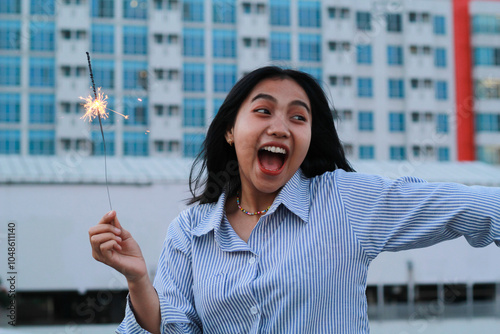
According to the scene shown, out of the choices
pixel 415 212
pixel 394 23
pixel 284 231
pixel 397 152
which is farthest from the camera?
pixel 394 23

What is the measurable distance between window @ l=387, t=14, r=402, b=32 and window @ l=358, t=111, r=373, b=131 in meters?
4.59

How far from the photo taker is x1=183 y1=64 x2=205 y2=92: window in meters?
30.6

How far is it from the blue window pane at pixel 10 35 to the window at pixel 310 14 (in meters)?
13.4

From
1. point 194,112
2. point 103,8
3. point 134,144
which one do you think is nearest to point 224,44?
point 194,112

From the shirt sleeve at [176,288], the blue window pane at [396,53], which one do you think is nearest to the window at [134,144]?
the blue window pane at [396,53]

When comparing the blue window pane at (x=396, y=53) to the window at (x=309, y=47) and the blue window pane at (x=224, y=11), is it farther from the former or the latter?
the blue window pane at (x=224, y=11)

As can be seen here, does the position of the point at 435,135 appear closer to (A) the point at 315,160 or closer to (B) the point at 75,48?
(B) the point at 75,48

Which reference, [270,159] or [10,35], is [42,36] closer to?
[10,35]

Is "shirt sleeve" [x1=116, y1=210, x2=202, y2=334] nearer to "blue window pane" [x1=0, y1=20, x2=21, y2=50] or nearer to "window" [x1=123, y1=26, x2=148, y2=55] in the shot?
"window" [x1=123, y1=26, x2=148, y2=55]

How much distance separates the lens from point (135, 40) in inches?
1190

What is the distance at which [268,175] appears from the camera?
1519 millimetres

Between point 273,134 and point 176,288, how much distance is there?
44 cm

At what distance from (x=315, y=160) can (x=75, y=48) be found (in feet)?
96.5

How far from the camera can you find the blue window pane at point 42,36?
29.3 meters
